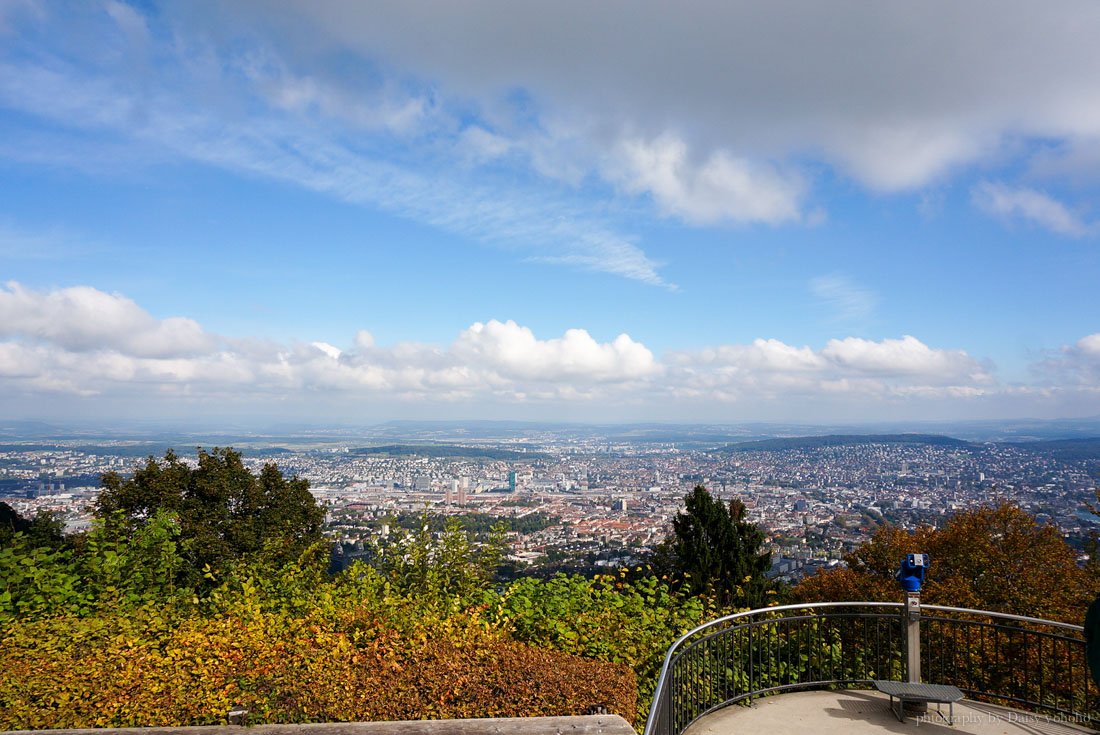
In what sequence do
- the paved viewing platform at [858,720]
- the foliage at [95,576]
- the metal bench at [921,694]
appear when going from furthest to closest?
1. the foliage at [95,576]
2. the paved viewing platform at [858,720]
3. the metal bench at [921,694]

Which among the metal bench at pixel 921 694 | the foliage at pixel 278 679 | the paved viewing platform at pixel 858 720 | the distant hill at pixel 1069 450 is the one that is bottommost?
the distant hill at pixel 1069 450

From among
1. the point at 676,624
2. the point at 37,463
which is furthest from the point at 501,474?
the point at 676,624

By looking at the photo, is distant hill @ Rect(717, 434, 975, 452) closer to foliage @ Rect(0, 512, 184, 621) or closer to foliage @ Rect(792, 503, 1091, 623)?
foliage @ Rect(792, 503, 1091, 623)

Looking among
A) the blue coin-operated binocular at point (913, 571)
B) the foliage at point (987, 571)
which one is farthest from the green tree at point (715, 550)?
the blue coin-operated binocular at point (913, 571)

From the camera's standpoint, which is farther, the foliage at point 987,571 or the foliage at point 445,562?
the foliage at point 987,571

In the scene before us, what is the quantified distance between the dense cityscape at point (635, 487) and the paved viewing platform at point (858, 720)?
526cm

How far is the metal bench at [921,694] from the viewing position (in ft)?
15.7

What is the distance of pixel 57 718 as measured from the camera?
4.54m

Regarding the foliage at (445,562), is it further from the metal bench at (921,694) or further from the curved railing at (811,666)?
the metal bench at (921,694)

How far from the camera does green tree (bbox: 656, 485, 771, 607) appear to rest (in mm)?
13495

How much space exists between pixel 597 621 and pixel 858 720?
268 centimetres

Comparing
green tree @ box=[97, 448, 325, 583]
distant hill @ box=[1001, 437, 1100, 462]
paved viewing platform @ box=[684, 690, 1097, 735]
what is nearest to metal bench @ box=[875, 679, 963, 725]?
paved viewing platform @ box=[684, 690, 1097, 735]

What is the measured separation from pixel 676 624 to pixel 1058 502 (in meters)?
50.9

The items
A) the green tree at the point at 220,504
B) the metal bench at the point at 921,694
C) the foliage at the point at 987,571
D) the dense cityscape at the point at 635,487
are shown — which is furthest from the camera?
the dense cityscape at the point at 635,487
